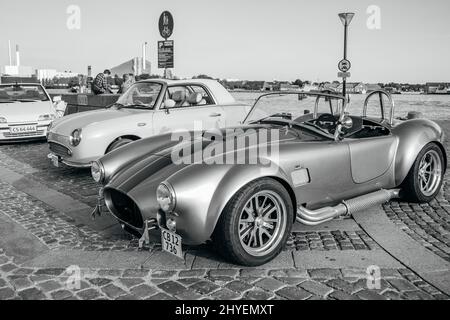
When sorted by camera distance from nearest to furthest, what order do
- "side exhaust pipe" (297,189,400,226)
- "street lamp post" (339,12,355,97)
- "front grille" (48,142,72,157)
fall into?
"side exhaust pipe" (297,189,400,226), "front grille" (48,142,72,157), "street lamp post" (339,12,355,97)

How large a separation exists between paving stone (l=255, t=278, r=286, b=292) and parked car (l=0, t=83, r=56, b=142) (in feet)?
28.0

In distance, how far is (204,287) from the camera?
9.99ft

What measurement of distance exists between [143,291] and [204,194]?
2.63ft

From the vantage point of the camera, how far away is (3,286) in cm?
309

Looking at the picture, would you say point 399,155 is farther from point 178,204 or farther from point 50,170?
point 50,170

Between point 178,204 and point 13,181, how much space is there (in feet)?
15.0

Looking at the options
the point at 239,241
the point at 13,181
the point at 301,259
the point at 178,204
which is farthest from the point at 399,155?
the point at 13,181

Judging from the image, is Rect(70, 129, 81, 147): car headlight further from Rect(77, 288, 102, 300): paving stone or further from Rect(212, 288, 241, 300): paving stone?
Rect(212, 288, 241, 300): paving stone

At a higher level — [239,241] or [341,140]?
[341,140]

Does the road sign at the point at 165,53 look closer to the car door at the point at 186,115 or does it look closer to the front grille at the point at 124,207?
the car door at the point at 186,115

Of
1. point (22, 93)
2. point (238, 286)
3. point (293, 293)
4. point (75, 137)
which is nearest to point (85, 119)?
point (75, 137)

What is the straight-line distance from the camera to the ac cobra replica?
3.12 m

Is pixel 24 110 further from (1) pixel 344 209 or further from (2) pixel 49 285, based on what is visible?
(1) pixel 344 209

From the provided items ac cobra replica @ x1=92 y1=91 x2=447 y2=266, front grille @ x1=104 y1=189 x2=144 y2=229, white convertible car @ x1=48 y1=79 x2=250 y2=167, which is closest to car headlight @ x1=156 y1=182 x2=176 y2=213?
ac cobra replica @ x1=92 y1=91 x2=447 y2=266
